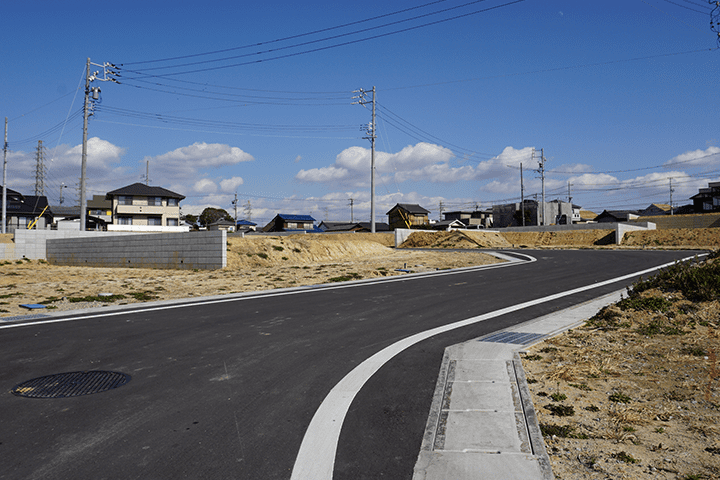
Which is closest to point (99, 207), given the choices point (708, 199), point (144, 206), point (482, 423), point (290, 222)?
point (144, 206)

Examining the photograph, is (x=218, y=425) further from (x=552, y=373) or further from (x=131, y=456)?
(x=552, y=373)

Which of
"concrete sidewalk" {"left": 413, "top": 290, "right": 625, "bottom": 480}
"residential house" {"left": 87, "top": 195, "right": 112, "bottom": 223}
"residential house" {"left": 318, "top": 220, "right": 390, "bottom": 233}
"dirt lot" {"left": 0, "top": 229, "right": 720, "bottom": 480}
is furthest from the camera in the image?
"residential house" {"left": 318, "top": 220, "right": 390, "bottom": 233}

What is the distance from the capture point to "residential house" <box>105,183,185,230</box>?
2221 inches

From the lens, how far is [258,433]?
4.00 metres

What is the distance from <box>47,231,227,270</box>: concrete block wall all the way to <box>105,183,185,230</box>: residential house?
29983 mm

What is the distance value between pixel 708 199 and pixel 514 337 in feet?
281

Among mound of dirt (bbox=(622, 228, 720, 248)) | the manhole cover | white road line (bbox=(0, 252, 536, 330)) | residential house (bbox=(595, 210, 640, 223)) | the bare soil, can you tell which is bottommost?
white road line (bbox=(0, 252, 536, 330))

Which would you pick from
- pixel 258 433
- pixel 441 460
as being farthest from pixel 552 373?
pixel 258 433

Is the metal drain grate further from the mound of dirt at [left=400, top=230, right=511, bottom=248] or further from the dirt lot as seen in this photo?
the mound of dirt at [left=400, top=230, right=511, bottom=248]

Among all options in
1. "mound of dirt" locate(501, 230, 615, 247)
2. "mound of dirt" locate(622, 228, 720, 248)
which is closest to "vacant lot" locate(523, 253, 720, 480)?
"mound of dirt" locate(622, 228, 720, 248)

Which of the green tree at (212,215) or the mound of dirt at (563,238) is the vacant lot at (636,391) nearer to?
the mound of dirt at (563,238)

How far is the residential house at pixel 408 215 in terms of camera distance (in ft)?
311

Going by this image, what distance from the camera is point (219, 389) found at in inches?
204

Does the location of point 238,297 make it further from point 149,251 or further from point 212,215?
point 212,215
